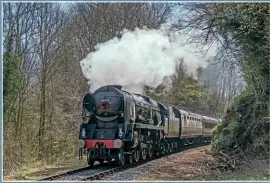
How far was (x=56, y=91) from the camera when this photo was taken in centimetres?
2173

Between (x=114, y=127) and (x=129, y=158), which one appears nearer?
(x=114, y=127)

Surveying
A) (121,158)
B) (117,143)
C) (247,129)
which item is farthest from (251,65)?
(121,158)

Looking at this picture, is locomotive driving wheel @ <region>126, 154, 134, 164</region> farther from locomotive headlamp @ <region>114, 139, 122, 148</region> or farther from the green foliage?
the green foliage

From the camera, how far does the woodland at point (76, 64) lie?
14.7 metres

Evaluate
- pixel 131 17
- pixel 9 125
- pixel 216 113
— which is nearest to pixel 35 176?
pixel 9 125

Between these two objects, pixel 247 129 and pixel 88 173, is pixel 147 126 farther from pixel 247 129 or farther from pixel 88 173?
pixel 88 173

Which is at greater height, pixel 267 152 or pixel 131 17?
pixel 131 17

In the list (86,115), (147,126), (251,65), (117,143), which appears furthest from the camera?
(147,126)

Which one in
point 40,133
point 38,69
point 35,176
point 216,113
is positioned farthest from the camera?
point 216,113

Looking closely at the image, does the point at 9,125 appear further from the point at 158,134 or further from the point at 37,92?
the point at 158,134

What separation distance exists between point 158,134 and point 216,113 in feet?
93.0

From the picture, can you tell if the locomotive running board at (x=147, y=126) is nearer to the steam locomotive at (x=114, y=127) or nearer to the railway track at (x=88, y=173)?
the steam locomotive at (x=114, y=127)

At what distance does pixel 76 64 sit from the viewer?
2466 cm

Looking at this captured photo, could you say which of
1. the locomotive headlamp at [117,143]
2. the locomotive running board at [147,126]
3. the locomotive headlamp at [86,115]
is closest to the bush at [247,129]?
the locomotive running board at [147,126]
